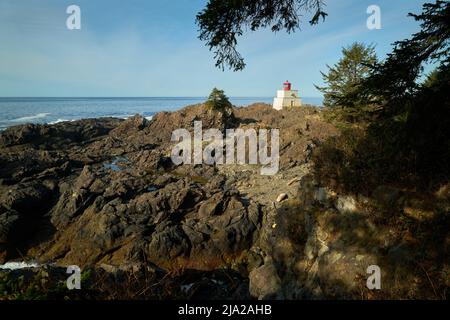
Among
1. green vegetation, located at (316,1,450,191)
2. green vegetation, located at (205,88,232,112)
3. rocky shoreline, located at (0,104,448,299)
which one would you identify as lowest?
rocky shoreline, located at (0,104,448,299)

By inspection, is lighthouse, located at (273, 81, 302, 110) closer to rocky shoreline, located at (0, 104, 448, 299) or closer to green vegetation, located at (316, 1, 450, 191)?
rocky shoreline, located at (0, 104, 448, 299)

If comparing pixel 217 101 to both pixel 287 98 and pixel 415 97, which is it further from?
pixel 415 97

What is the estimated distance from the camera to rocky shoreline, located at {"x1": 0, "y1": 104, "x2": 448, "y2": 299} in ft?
26.6

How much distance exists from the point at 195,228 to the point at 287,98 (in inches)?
2142

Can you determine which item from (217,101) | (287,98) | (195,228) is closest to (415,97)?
(195,228)

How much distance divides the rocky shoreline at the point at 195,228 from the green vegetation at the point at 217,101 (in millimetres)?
13764

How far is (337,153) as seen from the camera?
34.0 ft

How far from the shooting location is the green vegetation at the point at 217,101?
52156 millimetres

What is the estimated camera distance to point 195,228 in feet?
62.7

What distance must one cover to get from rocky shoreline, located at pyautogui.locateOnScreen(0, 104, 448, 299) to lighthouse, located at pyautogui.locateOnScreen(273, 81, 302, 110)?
989 inches

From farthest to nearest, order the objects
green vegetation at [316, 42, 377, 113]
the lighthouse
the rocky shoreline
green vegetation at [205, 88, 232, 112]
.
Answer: the lighthouse
green vegetation at [205, 88, 232, 112]
green vegetation at [316, 42, 377, 113]
the rocky shoreline

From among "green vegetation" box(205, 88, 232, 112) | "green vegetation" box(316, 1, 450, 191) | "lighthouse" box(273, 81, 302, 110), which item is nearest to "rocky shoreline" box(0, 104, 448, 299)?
"green vegetation" box(316, 1, 450, 191)

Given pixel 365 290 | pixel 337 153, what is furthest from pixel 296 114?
pixel 365 290
